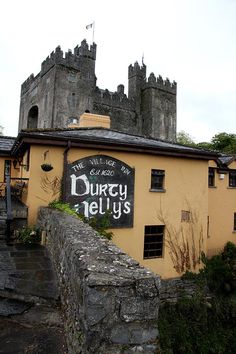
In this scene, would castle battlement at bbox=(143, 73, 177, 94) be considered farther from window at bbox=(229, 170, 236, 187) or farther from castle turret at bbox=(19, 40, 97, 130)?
window at bbox=(229, 170, 236, 187)

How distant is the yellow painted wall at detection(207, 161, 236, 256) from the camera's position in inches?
669

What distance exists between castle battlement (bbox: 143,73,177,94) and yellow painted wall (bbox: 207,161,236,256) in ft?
79.7

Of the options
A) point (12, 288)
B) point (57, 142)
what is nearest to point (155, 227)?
point (57, 142)

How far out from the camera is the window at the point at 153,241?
12.1 m

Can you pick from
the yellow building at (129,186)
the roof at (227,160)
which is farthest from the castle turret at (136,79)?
the yellow building at (129,186)

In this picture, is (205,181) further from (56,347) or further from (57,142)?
(56,347)

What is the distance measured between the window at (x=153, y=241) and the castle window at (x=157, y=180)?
1.62 meters

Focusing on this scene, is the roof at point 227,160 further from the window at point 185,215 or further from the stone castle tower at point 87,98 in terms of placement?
the stone castle tower at point 87,98

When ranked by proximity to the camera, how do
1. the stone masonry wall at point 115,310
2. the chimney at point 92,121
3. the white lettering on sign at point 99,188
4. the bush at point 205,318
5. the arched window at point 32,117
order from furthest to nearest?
the arched window at point 32,117 → the chimney at point 92,121 → the bush at point 205,318 → the white lettering on sign at point 99,188 → the stone masonry wall at point 115,310

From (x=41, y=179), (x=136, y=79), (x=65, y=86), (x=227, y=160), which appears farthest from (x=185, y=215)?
(x=136, y=79)

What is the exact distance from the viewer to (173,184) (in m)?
12.7

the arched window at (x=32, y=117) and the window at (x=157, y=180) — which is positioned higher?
the arched window at (x=32, y=117)

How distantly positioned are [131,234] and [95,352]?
9.06 m

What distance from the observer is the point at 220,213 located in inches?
686
